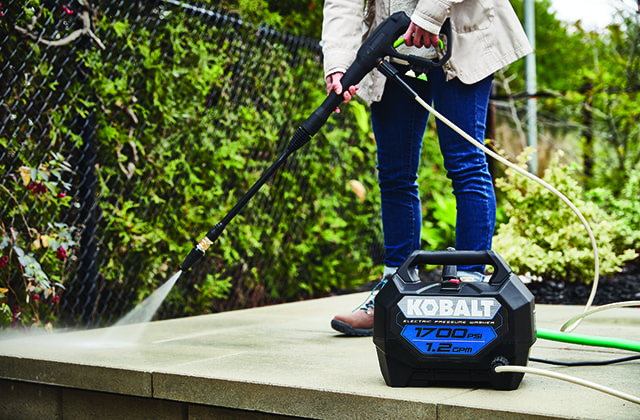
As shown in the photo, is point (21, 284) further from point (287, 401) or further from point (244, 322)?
point (287, 401)

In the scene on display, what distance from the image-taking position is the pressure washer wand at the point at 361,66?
2105mm

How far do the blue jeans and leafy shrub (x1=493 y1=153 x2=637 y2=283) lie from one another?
5.47ft

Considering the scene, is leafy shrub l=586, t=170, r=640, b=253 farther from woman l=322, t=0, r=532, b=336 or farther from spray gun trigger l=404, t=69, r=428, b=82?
spray gun trigger l=404, t=69, r=428, b=82

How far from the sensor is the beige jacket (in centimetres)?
217

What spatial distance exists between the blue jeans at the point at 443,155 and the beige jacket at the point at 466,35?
0.23 ft

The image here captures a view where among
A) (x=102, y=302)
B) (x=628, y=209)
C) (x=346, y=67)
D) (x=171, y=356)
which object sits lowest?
(x=102, y=302)

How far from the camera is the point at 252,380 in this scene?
1.70 meters

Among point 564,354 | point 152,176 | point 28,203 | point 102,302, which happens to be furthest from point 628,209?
point 28,203

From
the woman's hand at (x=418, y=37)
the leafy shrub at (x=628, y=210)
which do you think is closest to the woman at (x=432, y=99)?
the woman's hand at (x=418, y=37)

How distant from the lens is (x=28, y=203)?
2.86 m

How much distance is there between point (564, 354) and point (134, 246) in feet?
6.93

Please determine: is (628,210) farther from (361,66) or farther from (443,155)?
(361,66)

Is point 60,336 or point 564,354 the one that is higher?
point 564,354

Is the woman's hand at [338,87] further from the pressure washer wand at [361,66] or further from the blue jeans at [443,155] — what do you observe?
the blue jeans at [443,155]
